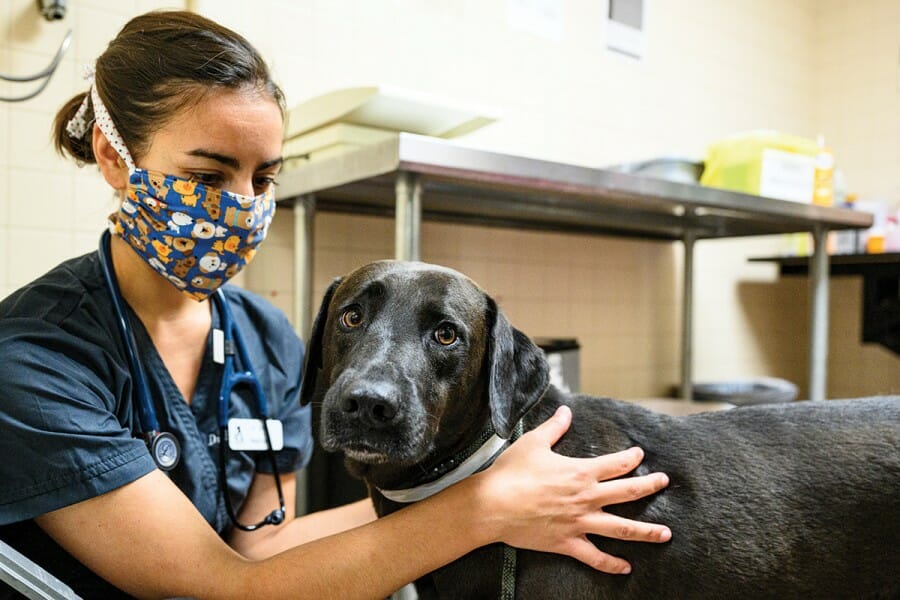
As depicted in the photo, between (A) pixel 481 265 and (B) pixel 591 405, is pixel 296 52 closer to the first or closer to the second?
(A) pixel 481 265

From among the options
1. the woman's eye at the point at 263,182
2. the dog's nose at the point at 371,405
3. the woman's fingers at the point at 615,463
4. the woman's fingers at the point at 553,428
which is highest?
the woman's eye at the point at 263,182

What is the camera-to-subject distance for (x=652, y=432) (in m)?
1.07

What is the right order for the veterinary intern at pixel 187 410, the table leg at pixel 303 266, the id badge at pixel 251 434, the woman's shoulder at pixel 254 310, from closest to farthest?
1. the veterinary intern at pixel 187 410
2. the id badge at pixel 251 434
3. the woman's shoulder at pixel 254 310
4. the table leg at pixel 303 266

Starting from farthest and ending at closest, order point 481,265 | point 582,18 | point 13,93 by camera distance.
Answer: point 582,18 < point 481,265 < point 13,93

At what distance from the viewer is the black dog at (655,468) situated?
95cm

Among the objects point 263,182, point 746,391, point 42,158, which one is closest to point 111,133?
point 263,182

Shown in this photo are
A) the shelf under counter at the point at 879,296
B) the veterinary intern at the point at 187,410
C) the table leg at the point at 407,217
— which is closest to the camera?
the veterinary intern at the point at 187,410

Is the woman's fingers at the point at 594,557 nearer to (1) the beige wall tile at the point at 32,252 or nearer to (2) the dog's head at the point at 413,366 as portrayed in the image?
(2) the dog's head at the point at 413,366

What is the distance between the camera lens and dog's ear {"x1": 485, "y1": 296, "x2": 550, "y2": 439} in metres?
0.96

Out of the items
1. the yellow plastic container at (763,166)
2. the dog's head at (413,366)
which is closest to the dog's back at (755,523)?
the dog's head at (413,366)

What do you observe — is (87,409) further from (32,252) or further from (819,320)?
(819,320)

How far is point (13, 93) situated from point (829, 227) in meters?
2.53

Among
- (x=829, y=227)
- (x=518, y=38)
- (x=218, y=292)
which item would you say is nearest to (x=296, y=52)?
(x=518, y=38)

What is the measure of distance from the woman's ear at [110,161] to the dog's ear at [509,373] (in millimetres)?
629
